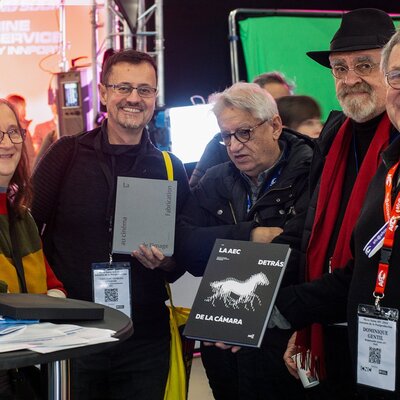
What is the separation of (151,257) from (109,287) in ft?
0.62

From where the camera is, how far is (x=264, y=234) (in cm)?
267

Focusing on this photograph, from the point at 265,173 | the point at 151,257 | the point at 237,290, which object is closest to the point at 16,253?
the point at 151,257

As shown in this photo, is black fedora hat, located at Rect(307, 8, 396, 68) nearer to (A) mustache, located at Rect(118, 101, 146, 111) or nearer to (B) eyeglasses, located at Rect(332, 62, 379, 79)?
(B) eyeglasses, located at Rect(332, 62, 379, 79)

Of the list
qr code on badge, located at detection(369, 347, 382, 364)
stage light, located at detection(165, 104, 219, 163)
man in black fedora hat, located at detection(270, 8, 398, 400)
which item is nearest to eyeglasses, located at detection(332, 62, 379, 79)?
man in black fedora hat, located at detection(270, 8, 398, 400)

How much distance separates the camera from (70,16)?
8.66 metres

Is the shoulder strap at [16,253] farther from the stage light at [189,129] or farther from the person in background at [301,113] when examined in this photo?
the stage light at [189,129]

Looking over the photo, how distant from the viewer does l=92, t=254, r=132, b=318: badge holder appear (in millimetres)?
2760

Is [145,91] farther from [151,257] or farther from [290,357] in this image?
[290,357]

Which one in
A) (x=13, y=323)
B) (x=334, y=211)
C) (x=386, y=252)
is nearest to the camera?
(x=13, y=323)

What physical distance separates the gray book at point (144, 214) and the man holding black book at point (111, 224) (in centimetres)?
4

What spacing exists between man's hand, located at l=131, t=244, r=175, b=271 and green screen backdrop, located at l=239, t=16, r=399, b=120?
575 cm

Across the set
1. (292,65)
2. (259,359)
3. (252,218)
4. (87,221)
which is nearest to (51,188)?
(87,221)

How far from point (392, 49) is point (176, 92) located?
6.93m

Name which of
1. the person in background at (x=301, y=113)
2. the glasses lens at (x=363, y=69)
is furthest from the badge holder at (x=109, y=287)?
the person in background at (x=301, y=113)
